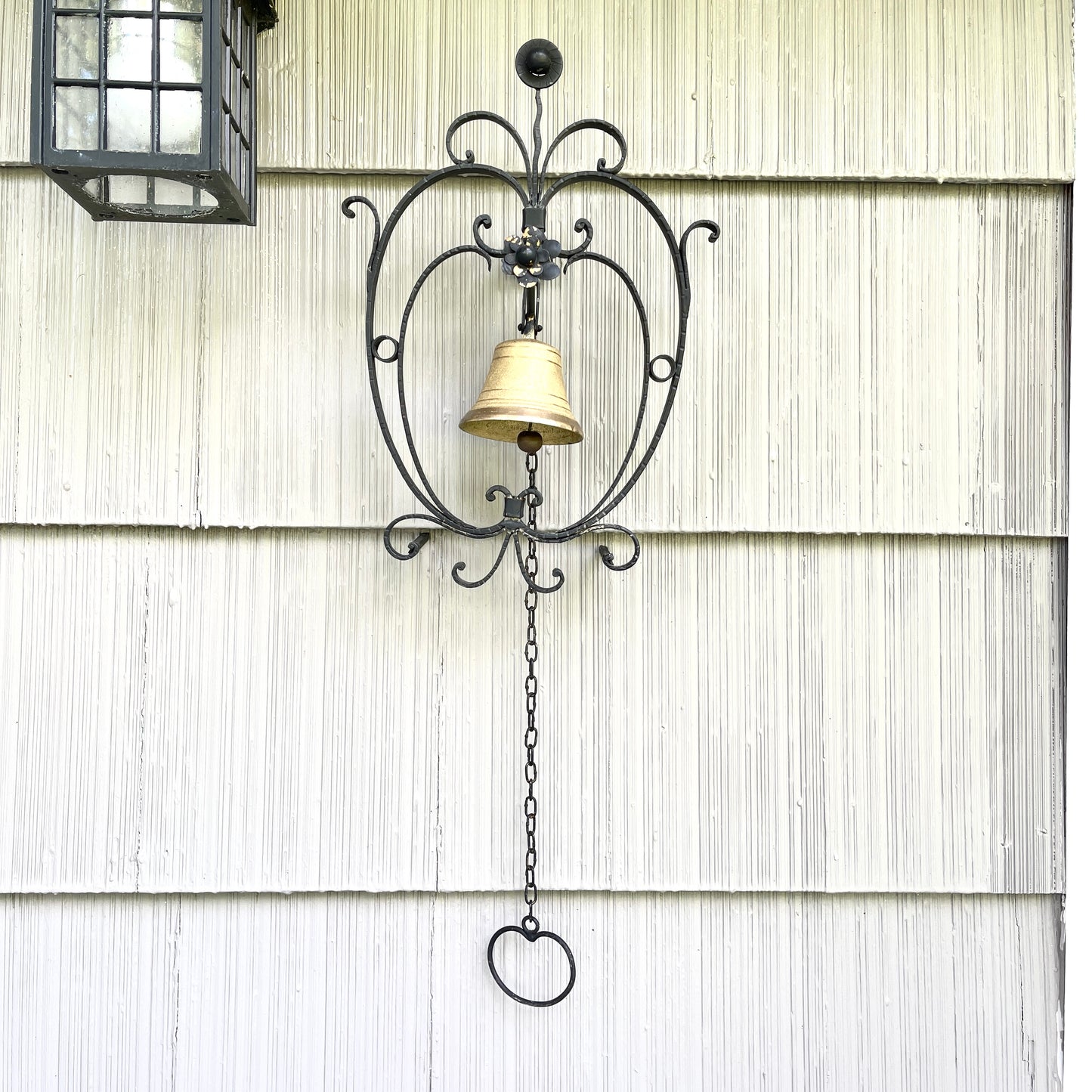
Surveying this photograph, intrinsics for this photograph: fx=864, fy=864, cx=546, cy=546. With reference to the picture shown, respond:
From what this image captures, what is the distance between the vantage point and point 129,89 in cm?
84

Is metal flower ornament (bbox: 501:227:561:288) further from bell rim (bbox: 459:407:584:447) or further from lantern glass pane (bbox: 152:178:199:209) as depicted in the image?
lantern glass pane (bbox: 152:178:199:209)

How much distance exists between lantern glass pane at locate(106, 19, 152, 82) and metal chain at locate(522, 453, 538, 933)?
55cm

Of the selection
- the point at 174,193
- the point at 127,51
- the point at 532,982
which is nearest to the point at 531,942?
the point at 532,982

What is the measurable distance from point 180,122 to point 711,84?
0.61 m

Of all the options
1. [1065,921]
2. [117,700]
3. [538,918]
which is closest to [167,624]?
[117,700]

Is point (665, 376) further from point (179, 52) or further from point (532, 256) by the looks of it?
point (179, 52)

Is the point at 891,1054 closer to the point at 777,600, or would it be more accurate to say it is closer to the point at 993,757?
the point at 993,757

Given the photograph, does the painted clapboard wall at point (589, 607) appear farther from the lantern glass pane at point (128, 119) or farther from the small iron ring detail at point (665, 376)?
the lantern glass pane at point (128, 119)

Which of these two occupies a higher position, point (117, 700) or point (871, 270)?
point (871, 270)

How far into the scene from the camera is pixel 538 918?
3.40ft

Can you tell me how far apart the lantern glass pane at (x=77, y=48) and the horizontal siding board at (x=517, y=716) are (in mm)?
491

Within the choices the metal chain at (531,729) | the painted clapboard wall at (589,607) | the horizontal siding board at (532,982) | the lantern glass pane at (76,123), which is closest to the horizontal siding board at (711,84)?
the painted clapboard wall at (589,607)

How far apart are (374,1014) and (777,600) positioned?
2.28ft

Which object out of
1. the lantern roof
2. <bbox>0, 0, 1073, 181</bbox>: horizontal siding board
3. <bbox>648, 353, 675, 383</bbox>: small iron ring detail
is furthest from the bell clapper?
the lantern roof
